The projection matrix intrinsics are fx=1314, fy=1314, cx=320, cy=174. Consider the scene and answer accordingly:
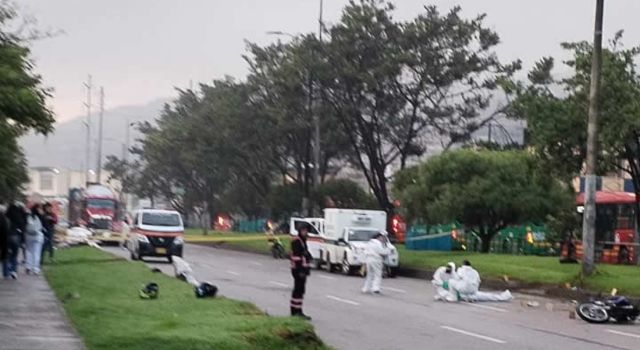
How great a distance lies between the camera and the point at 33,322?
1791cm

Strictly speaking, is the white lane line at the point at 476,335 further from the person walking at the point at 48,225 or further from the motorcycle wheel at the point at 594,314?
the person walking at the point at 48,225

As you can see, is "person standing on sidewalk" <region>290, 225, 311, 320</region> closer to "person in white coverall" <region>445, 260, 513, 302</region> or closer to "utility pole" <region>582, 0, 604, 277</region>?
"person in white coverall" <region>445, 260, 513, 302</region>

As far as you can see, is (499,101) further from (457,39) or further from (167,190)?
(167,190)

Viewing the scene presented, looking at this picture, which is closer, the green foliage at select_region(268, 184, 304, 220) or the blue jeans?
the blue jeans

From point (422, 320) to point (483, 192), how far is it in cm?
2635

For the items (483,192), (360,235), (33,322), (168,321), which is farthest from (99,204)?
(168,321)

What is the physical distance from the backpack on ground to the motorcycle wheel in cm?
1341

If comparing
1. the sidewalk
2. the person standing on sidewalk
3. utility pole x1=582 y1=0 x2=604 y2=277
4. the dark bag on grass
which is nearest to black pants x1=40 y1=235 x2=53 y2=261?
the sidewalk

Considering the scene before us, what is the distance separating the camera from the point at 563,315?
2738 cm

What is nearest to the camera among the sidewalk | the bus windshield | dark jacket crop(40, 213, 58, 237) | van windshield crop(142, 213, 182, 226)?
the sidewalk

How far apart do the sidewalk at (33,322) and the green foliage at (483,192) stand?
2697cm

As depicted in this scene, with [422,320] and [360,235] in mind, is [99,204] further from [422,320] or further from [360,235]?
[422,320]

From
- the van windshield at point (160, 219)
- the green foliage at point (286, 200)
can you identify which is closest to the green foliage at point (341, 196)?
the green foliage at point (286, 200)

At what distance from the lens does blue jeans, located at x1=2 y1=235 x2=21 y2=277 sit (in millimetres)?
28734
